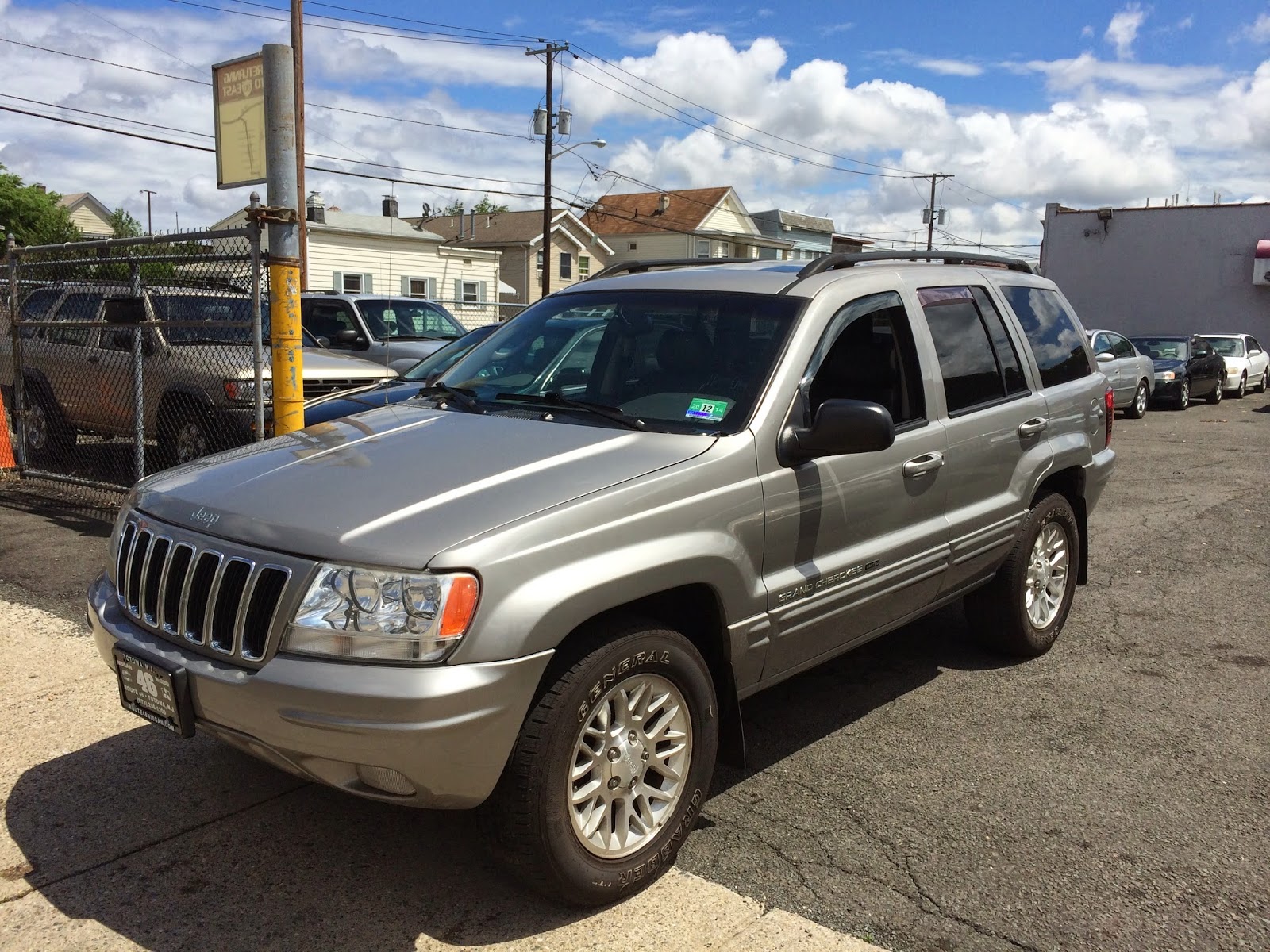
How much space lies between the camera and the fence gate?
7.52 m

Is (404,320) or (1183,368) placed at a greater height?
(404,320)

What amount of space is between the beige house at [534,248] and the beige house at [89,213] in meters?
34.1

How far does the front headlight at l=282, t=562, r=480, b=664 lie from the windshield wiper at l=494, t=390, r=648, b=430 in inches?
43.0

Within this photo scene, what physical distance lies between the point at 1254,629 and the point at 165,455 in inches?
312

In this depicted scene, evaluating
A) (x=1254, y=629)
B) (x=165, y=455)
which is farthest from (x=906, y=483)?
(x=165, y=455)

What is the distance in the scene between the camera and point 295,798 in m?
3.82

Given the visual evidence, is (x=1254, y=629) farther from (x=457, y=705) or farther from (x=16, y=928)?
(x=16, y=928)

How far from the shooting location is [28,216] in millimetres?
50344

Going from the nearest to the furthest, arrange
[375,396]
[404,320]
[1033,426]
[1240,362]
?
[1033,426] < [375,396] < [404,320] < [1240,362]

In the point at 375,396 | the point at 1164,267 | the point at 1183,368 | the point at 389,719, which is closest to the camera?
the point at 389,719

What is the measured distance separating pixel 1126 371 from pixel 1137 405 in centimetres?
113

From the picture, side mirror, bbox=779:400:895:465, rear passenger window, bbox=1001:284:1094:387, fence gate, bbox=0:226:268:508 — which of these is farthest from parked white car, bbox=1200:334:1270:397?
side mirror, bbox=779:400:895:465

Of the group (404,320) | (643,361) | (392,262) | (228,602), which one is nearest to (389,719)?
(228,602)

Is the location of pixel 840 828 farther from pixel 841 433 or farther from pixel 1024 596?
pixel 1024 596
